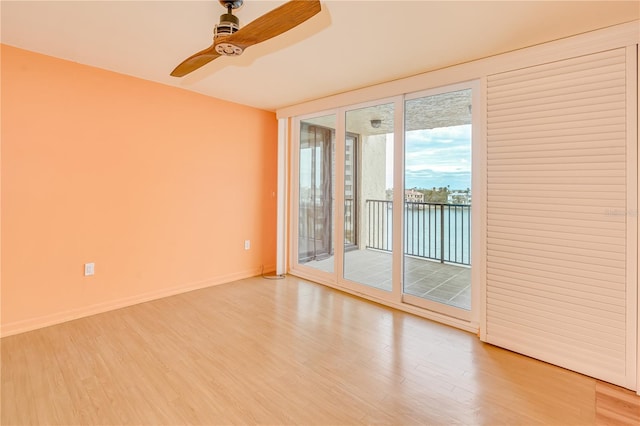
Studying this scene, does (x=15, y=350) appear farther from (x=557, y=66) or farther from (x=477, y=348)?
(x=557, y=66)

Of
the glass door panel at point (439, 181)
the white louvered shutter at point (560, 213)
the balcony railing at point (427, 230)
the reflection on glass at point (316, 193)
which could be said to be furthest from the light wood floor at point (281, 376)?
the reflection on glass at point (316, 193)

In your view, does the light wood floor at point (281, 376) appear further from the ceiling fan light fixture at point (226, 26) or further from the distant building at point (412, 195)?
the ceiling fan light fixture at point (226, 26)

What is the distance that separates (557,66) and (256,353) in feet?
10.1

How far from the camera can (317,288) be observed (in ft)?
12.7

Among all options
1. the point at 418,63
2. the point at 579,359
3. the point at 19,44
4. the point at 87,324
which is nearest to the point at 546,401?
the point at 579,359

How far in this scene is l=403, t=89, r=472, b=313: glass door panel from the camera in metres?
2.91

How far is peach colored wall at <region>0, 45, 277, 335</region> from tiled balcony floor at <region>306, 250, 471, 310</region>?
150 centimetres

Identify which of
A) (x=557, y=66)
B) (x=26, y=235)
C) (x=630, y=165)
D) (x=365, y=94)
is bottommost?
(x=26, y=235)

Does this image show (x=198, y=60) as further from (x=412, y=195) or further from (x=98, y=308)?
(x=98, y=308)

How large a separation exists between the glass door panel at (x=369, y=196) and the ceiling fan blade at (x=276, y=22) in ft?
6.45

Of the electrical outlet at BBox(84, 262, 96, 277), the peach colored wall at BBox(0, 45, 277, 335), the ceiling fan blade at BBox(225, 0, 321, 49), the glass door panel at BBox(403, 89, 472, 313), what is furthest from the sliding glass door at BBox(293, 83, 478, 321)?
the electrical outlet at BBox(84, 262, 96, 277)

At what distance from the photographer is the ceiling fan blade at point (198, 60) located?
191 cm

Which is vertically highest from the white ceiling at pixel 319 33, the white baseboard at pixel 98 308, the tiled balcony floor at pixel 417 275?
the white ceiling at pixel 319 33

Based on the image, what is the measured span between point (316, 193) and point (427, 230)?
5.17 feet
